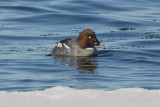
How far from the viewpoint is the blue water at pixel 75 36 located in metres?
13.2

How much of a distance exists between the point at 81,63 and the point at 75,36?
17.8 feet

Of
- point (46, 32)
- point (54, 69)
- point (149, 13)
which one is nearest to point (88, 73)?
point (54, 69)

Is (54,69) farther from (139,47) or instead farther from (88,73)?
(139,47)

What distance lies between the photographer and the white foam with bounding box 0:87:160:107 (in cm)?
929

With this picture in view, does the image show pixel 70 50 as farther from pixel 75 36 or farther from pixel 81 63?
pixel 75 36

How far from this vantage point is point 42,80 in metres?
13.1

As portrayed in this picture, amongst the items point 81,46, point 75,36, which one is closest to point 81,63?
point 81,46

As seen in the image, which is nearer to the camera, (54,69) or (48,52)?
→ (54,69)

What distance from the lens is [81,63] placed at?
1617 centimetres

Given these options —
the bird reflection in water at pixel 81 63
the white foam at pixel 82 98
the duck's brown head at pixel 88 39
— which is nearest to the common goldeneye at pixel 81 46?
the duck's brown head at pixel 88 39

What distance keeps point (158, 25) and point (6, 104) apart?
16004 millimetres

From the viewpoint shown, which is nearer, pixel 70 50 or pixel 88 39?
pixel 70 50

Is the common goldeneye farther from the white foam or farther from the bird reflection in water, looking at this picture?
the white foam

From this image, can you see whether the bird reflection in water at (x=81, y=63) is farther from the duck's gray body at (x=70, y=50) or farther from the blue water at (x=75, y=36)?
the duck's gray body at (x=70, y=50)
